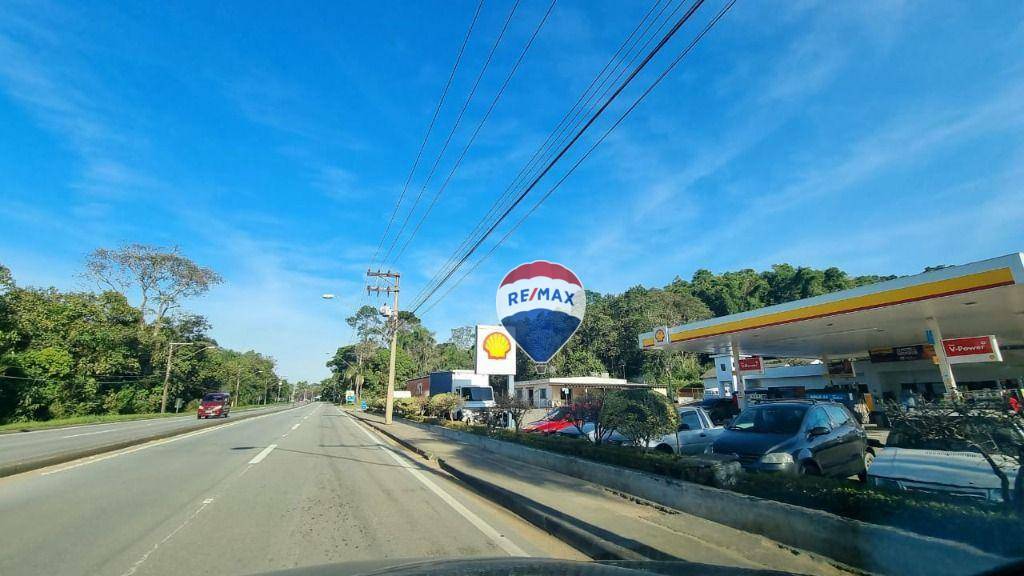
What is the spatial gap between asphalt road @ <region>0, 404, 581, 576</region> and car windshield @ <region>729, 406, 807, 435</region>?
5442mm

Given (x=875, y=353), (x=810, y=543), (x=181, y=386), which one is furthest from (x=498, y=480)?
(x=181, y=386)

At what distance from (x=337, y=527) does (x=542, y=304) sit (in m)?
7.17

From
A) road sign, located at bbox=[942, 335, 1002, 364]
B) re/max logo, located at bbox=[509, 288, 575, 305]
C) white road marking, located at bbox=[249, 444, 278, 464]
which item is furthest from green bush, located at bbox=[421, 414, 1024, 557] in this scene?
road sign, located at bbox=[942, 335, 1002, 364]

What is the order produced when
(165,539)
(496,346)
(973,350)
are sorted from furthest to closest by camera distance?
(496,346), (973,350), (165,539)

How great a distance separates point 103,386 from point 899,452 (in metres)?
57.7

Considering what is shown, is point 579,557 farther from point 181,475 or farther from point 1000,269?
point 1000,269

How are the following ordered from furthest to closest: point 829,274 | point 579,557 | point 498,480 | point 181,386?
point 829,274, point 181,386, point 498,480, point 579,557

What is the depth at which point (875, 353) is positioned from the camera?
1149 inches

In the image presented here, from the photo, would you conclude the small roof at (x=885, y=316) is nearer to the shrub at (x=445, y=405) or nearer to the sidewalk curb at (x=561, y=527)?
the shrub at (x=445, y=405)

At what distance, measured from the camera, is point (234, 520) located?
21.1ft

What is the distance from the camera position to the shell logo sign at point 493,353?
2252cm

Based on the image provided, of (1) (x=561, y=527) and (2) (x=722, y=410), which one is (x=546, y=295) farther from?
(2) (x=722, y=410)

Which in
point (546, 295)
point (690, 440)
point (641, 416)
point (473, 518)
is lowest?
point (473, 518)

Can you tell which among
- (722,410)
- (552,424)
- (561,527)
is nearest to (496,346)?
(552,424)
